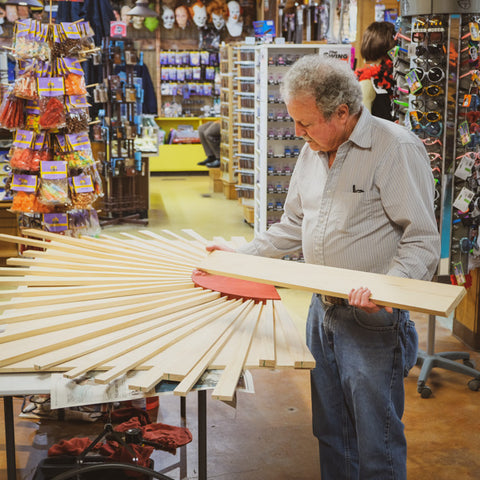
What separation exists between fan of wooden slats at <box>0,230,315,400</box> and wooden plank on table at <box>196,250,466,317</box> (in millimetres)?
158

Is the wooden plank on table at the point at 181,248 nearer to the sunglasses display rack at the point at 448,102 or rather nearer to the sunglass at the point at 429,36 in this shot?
the sunglasses display rack at the point at 448,102

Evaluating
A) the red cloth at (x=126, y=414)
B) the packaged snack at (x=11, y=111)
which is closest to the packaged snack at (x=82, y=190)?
the packaged snack at (x=11, y=111)

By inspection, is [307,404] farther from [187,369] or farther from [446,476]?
[187,369]

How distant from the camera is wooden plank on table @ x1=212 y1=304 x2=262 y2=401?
6.64 feet

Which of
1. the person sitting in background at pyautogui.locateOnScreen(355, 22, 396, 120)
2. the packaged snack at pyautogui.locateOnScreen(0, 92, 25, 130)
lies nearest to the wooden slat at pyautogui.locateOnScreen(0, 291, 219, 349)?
the packaged snack at pyautogui.locateOnScreen(0, 92, 25, 130)

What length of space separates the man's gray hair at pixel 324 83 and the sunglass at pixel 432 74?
6.35ft

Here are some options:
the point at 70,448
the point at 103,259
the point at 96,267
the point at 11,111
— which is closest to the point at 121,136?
the point at 11,111

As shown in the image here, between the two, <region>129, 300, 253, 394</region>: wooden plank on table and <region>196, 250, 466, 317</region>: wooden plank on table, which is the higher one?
<region>196, 250, 466, 317</region>: wooden plank on table

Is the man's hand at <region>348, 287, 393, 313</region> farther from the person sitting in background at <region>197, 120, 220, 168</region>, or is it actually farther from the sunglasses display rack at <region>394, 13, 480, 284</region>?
the person sitting in background at <region>197, 120, 220, 168</region>

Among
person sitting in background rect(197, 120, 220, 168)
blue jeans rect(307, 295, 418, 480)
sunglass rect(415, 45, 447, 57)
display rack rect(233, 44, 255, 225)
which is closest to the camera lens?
blue jeans rect(307, 295, 418, 480)

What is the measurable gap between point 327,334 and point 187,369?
2.12ft

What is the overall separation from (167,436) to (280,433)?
911 mm

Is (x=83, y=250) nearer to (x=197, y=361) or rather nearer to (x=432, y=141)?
(x=197, y=361)

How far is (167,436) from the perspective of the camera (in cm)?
324
